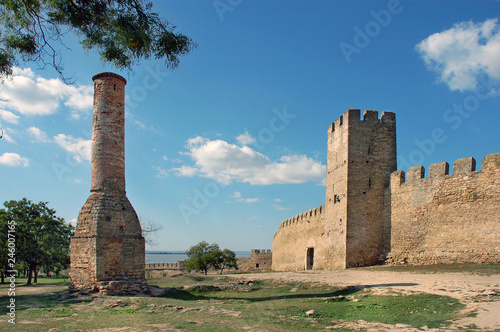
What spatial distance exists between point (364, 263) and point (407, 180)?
4544 mm

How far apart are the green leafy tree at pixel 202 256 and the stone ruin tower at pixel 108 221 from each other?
1789 centimetres

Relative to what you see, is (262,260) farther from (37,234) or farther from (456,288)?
(456,288)

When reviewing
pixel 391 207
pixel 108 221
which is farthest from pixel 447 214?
pixel 108 221

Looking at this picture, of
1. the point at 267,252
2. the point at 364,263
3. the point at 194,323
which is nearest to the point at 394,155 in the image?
the point at 364,263

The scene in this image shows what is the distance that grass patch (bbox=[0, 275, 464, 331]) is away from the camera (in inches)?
309

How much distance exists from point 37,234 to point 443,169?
2142cm

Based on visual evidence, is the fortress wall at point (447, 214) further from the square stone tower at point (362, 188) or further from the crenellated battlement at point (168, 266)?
the crenellated battlement at point (168, 266)

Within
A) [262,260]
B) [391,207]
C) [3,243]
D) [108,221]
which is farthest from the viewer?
[262,260]

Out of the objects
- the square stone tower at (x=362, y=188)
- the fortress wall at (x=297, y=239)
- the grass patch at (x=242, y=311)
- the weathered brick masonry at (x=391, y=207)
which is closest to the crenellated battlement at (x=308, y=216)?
the fortress wall at (x=297, y=239)

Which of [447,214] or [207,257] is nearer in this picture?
[447,214]

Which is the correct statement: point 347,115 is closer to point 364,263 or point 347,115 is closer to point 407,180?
point 407,180

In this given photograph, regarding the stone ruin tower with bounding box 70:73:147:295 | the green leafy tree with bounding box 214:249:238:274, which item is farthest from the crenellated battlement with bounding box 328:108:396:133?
the green leafy tree with bounding box 214:249:238:274

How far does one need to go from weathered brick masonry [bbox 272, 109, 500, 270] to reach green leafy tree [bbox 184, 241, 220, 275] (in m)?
10.2

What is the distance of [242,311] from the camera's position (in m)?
9.55
